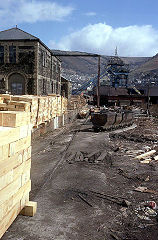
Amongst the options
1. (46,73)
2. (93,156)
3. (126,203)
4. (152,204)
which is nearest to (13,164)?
(126,203)

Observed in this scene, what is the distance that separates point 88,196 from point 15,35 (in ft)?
75.7

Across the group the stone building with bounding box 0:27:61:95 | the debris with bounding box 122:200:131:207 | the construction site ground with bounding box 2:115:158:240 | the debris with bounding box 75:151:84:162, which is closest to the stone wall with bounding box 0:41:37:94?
the stone building with bounding box 0:27:61:95

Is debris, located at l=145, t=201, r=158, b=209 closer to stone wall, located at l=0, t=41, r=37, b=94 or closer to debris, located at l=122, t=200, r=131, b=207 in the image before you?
debris, located at l=122, t=200, r=131, b=207

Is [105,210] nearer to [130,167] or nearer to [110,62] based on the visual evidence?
[130,167]

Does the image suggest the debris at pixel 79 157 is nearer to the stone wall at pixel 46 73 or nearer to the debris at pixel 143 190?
the debris at pixel 143 190

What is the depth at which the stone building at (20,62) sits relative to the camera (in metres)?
23.9

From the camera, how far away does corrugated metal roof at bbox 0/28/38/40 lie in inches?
947

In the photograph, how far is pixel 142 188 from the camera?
637cm

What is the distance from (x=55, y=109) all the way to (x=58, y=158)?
17.5ft

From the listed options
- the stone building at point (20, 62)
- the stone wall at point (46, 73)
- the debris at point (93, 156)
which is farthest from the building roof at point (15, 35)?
the debris at point (93, 156)

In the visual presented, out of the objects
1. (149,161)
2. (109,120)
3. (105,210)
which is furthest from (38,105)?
(109,120)

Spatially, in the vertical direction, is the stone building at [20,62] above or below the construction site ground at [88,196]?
above

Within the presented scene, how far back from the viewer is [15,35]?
24438 mm

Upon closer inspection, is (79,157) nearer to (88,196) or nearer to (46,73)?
(88,196)
